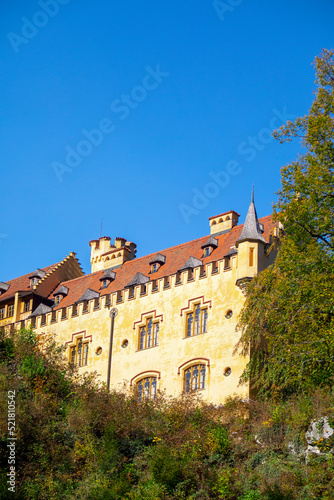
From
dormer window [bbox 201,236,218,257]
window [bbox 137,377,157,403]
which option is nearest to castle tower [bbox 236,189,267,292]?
dormer window [bbox 201,236,218,257]

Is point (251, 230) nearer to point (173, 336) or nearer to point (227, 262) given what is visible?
point (227, 262)

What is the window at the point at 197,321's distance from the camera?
1806 inches

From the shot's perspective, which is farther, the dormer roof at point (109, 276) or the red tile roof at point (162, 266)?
the dormer roof at point (109, 276)

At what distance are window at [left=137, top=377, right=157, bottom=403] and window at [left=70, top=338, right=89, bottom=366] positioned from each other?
4.56 meters

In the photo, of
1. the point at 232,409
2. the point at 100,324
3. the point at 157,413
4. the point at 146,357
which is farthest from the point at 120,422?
the point at 100,324

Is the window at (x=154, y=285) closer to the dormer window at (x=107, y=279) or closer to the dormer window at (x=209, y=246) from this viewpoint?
the dormer window at (x=209, y=246)

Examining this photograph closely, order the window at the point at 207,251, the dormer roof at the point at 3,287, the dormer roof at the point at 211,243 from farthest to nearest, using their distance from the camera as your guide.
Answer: the dormer roof at the point at 3,287
the dormer roof at the point at 211,243
the window at the point at 207,251

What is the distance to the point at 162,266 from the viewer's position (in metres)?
51.6

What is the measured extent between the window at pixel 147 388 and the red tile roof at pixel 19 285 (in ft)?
41.4

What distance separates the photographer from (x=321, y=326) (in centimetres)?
3594

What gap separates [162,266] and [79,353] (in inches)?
270

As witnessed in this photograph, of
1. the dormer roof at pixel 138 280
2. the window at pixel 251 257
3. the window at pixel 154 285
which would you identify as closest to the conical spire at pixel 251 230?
the window at pixel 251 257

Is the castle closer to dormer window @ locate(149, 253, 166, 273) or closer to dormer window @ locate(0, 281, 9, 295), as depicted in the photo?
dormer window @ locate(149, 253, 166, 273)

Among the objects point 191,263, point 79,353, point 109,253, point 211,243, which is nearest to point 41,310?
point 79,353
